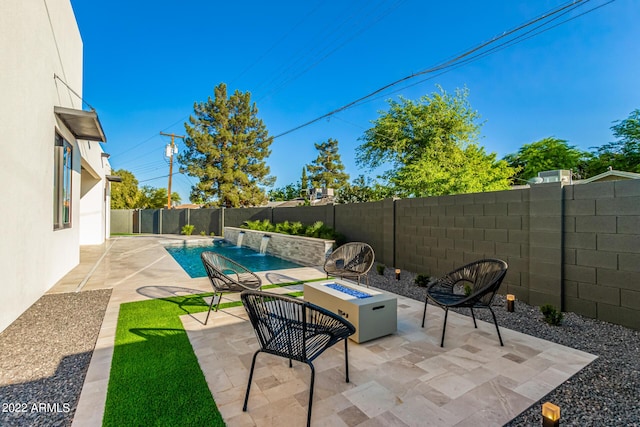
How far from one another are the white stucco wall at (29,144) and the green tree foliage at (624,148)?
2741 cm

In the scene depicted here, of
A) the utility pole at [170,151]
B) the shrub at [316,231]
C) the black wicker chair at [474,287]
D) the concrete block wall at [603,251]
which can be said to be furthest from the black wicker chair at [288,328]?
the utility pole at [170,151]

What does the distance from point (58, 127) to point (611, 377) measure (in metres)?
8.13

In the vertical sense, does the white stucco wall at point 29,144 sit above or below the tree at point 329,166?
below

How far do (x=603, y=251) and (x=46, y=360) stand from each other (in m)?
5.91

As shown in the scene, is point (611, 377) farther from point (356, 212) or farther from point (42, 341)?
point (356, 212)

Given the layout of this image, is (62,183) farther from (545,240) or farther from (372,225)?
(545,240)

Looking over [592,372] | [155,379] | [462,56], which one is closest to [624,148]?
[462,56]

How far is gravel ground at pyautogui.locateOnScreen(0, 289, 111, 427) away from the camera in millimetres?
2047

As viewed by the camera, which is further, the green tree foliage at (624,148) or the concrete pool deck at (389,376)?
the green tree foliage at (624,148)

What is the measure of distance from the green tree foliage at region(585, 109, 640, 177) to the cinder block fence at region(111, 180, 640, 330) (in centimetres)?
2127

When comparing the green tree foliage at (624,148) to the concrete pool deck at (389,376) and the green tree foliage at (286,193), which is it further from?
the green tree foliage at (286,193)

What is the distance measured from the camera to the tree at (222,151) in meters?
21.8

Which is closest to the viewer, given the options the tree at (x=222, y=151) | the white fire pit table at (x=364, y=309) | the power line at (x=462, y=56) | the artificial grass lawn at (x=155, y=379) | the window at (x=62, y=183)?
the artificial grass lawn at (x=155, y=379)

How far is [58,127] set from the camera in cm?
540
